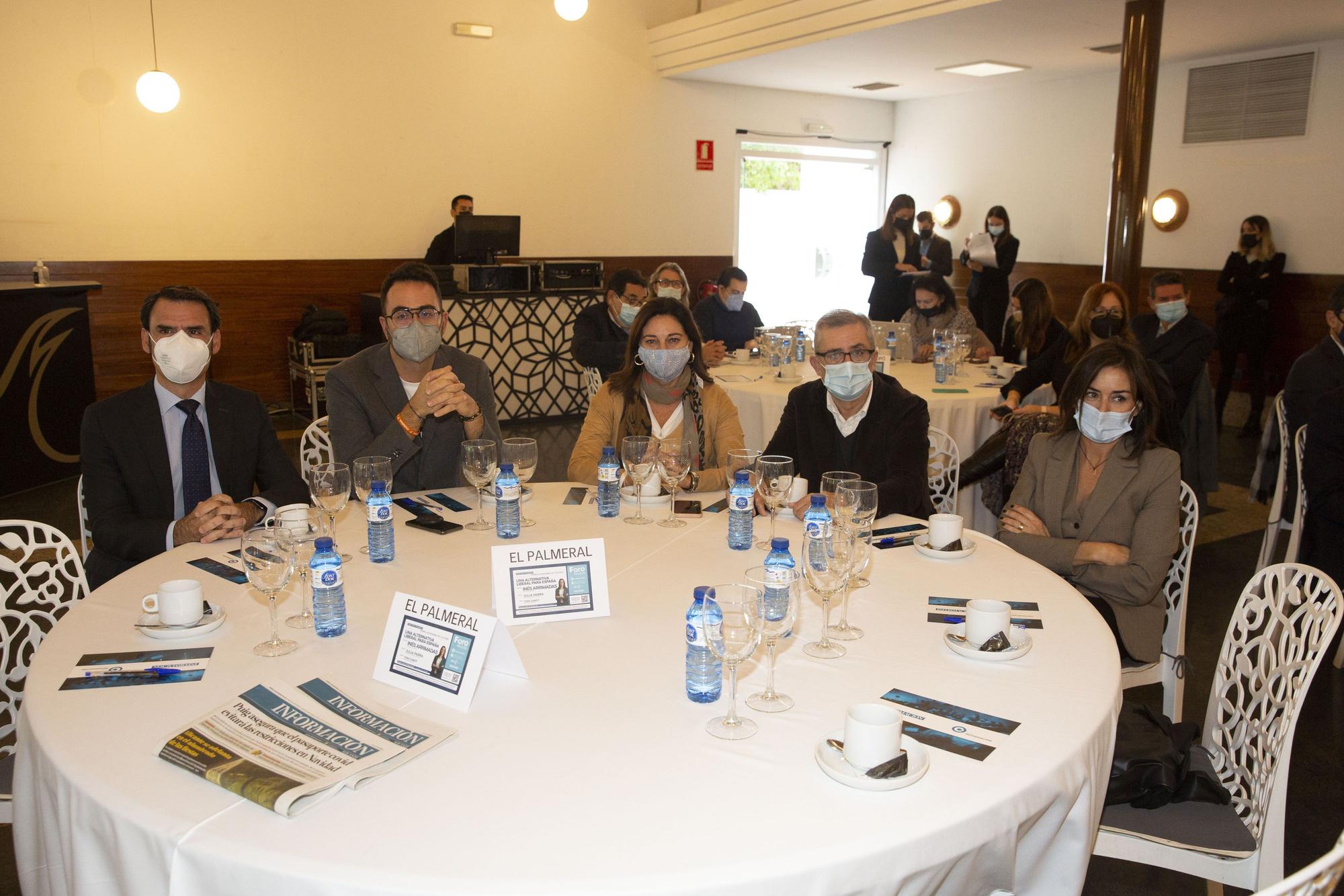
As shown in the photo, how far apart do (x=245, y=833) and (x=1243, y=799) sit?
6.55 feet

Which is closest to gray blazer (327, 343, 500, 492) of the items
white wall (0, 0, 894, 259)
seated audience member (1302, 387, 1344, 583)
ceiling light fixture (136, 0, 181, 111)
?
seated audience member (1302, 387, 1344, 583)

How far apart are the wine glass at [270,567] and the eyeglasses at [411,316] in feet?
5.10

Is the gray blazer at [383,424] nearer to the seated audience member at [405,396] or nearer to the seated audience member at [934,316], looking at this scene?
the seated audience member at [405,396]

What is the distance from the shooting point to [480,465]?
2.85m

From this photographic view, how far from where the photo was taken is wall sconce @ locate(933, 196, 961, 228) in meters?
12.5

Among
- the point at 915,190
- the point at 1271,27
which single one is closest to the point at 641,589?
the point at 1271,27

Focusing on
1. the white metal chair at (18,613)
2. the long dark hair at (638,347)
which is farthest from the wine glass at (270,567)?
the long dark hair at (638,347)

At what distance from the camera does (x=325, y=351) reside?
8.64 m

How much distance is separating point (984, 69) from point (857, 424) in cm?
839

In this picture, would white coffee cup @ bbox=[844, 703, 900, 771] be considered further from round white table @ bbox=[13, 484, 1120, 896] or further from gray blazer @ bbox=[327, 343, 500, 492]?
gray blazer @ bbox=[327, 343, 500, 492]

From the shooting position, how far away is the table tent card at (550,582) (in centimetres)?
209

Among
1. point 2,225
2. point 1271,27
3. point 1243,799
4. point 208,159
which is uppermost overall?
point 1271,27

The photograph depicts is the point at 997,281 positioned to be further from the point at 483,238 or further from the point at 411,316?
the point at 411,316

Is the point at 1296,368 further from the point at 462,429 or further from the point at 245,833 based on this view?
the point at 245,833
